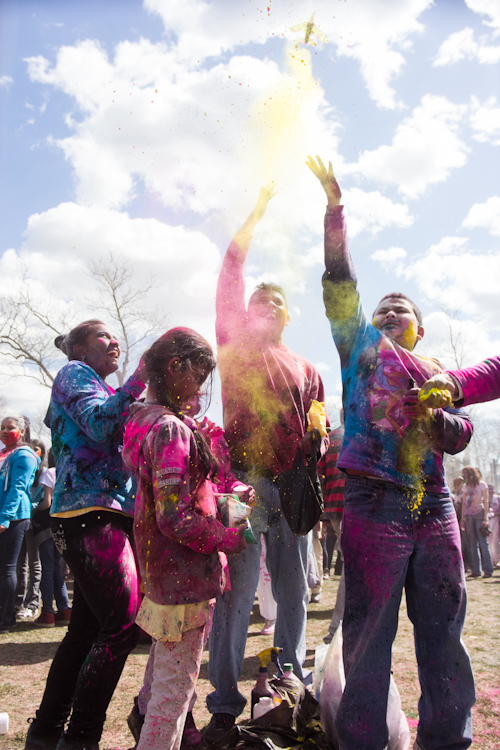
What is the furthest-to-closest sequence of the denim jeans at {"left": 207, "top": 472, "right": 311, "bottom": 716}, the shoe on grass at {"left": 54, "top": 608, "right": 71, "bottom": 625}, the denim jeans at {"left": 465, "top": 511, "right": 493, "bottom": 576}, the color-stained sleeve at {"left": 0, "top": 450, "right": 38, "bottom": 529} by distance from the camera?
1. the denim jeans at {"left": 465, "top": 511, "right": 493, "bottom": 576}
2. the shoe on grass at {"left": 54, "top": 608, "right": 71, "bottom": 625}
3. the color-stained sleeve at {"left": 0, "top": 450, "right": 38, "bottom": 529}
4. the denim jeans at {"left": 207, "top": 472, "right": 311, "bottom": 716}

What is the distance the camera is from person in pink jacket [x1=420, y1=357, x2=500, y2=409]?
6.40 feet

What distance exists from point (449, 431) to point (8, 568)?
14.9 feet

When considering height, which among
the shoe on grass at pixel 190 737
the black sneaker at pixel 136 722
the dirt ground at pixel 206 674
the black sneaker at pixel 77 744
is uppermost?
the black sneaker at pixel 77 744

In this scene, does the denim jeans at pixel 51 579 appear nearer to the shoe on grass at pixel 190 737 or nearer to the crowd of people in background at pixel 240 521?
the crowd of people in background at pixel 240 521

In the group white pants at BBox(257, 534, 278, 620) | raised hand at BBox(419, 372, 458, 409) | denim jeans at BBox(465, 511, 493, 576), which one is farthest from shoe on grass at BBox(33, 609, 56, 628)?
denim jeans at BBox(465, 511, 493, 576)

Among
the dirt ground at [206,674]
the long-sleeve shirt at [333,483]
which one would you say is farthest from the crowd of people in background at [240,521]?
the long-sleeve shirt at [333,483]

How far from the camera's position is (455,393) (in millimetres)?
2064

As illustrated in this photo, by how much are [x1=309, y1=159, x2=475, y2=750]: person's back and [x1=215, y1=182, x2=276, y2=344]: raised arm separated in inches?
24.8

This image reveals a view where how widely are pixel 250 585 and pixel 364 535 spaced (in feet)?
2.75

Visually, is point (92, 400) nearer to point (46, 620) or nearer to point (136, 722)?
point (136, 722)

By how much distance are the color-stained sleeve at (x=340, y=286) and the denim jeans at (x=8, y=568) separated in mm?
4181

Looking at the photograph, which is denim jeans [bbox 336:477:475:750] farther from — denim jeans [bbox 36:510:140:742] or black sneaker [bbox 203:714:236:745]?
denim jeans [bbox 36:510:140:742]

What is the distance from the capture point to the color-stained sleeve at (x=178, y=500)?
1789mm

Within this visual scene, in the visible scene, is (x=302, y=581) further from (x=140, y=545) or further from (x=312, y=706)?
(x=140, y=545)
